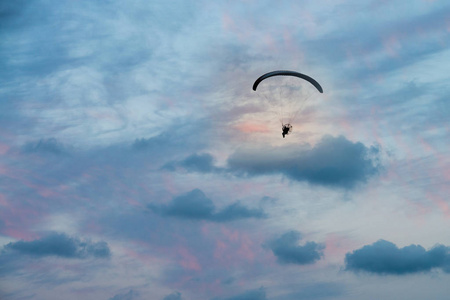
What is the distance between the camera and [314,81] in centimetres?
→ 9012

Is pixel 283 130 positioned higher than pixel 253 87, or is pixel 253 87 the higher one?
pixel 253 87

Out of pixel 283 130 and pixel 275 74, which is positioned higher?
pixel 275 74

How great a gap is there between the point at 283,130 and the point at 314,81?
953 centimetres

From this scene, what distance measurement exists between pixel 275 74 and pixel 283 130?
937 cm

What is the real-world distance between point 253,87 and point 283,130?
857cm

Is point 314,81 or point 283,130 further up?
point 314,81

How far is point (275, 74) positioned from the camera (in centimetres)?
8675

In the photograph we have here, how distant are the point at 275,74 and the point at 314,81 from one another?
753 centimetres

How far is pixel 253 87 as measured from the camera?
9000cm

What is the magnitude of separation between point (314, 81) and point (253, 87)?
10044 mm

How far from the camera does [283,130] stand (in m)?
89.8
